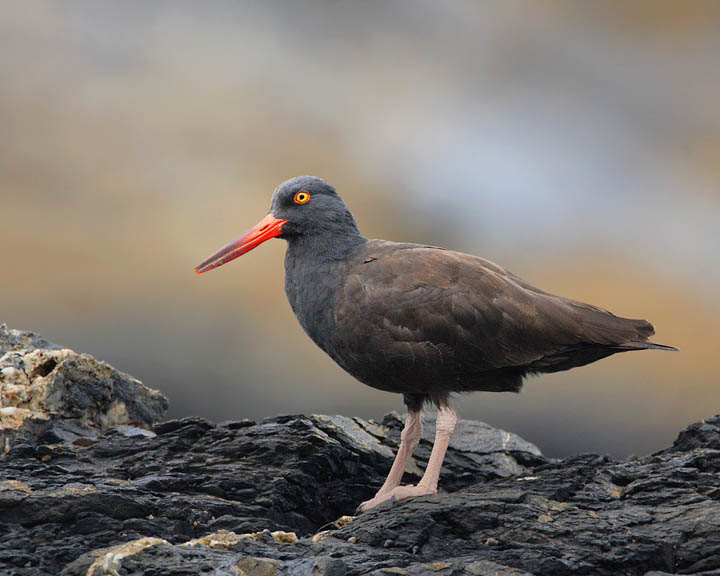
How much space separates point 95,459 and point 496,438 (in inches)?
165

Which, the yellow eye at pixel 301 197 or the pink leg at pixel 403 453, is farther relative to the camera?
the yellow eye at pixel 301 197

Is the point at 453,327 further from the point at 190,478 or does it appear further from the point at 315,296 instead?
the point at 190,478

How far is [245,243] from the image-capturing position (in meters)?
7.53

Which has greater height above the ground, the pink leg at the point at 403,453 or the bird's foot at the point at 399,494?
the pink leg at the point at 403,453

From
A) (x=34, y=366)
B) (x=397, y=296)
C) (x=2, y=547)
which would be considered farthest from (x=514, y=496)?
(x=34, y=366)

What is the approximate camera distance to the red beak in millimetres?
7398

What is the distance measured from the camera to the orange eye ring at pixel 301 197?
7.32m

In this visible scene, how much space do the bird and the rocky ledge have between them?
0.82m

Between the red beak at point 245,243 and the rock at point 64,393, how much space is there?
5.99 ft

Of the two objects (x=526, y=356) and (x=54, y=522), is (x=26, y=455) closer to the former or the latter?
(x=54, y=522)

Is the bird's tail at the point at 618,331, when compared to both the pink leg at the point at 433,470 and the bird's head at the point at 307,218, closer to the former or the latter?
the pink leg at the point at 433,470

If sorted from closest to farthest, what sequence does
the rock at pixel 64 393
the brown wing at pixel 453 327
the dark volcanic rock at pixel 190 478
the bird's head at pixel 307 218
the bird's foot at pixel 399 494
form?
1. the dark volcanic rock at pixel 190 478
2. the bird's foot at pixel 399 494
3. the brown wing at pixel 453 327
4. the bird's head at pixel 307 218
5. the rock at pixel 64 393

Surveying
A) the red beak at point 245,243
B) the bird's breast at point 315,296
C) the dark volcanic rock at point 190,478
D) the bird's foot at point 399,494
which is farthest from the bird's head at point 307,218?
the bird's foot at point 399,494

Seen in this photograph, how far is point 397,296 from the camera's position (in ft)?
21.5
